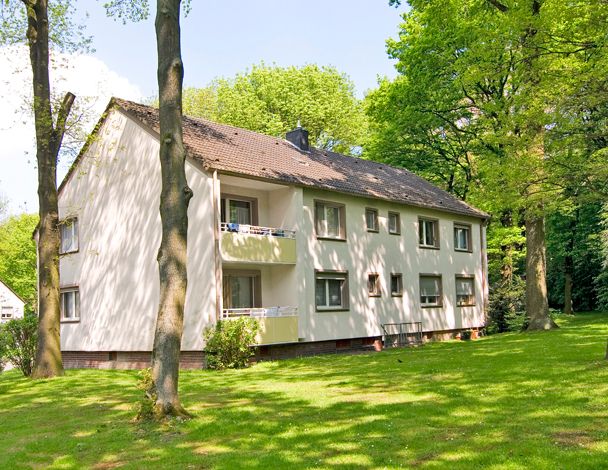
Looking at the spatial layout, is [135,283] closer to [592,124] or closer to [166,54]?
[166,54]

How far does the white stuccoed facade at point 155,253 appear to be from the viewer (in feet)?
68.9

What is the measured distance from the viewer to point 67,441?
9.53 metres

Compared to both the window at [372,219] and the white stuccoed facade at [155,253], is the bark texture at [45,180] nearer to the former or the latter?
the white stuccoed facade at [155,253]

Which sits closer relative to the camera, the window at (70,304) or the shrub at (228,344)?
the shrub at (228,344)

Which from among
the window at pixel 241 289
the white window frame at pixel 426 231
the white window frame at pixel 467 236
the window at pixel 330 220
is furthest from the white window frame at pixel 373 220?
the white window frame at pixel 467 236

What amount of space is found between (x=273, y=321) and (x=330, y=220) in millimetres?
5540

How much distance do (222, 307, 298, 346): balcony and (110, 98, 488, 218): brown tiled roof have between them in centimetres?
452

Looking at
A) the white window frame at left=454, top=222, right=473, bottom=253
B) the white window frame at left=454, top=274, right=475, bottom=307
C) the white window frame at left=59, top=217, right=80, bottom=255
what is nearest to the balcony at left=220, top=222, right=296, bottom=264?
the white window frame at left=59, top=217, right=80, bottom=255

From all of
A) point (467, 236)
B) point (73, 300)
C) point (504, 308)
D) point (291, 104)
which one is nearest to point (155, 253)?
point (73, 300)

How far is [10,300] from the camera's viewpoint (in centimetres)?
5994

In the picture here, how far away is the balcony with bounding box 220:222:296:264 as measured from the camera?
818 inches

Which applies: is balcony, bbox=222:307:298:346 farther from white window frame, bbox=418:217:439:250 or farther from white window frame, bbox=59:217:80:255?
white window frame, bbox=418:217:439:250

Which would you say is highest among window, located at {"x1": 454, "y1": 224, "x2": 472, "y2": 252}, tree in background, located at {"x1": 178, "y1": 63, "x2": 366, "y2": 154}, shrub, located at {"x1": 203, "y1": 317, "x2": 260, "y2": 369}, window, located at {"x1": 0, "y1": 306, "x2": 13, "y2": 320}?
tree in background, located at {"x1": 178, "y1": 63, "x2": 366, "y2": 154}

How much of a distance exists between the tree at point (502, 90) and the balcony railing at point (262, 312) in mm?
8219
